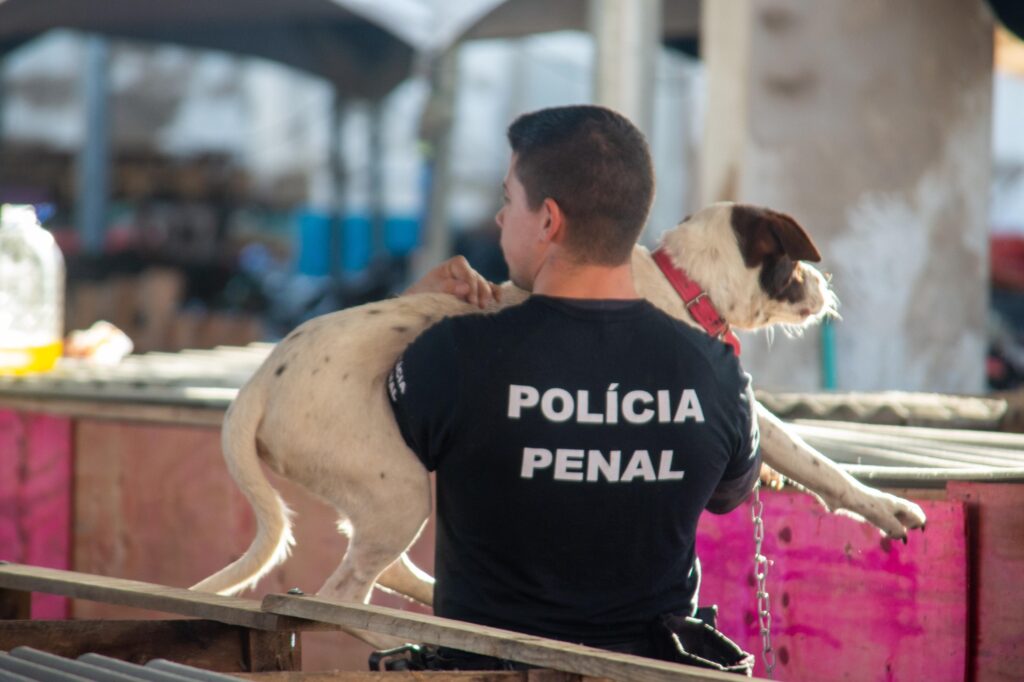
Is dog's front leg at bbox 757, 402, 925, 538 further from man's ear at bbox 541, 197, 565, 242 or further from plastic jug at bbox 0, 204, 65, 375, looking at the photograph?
plastic jug at bbox 0, 204, 65, 375

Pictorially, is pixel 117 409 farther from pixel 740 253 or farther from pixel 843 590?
pixel 843 590

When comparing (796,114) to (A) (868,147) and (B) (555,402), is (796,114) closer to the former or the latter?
(A) (868,147)

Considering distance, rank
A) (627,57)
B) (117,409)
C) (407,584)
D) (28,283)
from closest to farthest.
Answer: (407,584), (117,409), (28,283), (627,57)

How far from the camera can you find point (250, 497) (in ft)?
9.12

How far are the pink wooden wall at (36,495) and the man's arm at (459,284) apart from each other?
215 centimetres

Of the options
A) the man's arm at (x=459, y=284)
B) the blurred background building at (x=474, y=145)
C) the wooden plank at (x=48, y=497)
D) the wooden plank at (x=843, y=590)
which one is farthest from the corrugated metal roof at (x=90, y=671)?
the blurred background building at (x=474, y=145)

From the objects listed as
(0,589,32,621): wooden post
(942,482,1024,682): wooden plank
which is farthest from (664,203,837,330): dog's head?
(0,589,32,621): wooden post

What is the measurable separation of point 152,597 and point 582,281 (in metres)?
1.02

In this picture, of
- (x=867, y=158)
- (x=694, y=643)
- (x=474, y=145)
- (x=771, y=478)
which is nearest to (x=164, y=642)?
(x=694, y=643)

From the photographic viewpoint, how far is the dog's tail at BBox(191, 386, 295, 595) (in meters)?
2.66

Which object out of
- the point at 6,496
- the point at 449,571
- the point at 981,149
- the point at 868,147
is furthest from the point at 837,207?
the point at 449,571

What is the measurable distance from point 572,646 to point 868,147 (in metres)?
4.84

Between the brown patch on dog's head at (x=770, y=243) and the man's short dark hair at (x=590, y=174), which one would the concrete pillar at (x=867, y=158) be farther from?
the man's short dark hair at (x=590, y=174)

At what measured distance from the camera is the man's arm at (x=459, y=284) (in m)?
2.71
